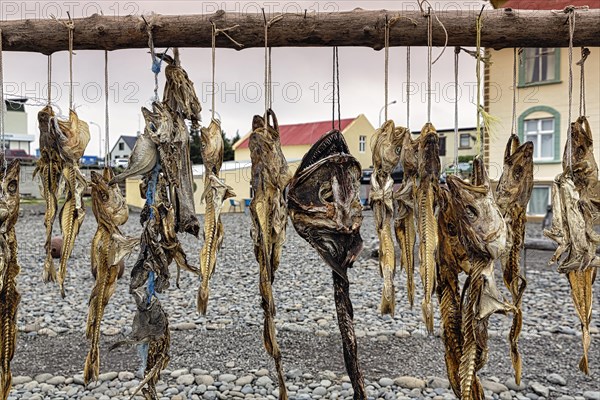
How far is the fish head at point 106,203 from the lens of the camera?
8.41ft

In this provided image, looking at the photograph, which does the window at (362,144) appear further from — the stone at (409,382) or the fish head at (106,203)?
the fish head at (106,203)

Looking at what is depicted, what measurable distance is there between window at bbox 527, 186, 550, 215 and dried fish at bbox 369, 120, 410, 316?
53.2 feet

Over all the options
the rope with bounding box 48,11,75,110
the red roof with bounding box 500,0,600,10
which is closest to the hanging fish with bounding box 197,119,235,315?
the rope with bounding box 48,11,75,110

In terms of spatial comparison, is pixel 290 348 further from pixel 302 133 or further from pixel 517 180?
pixel 302 133

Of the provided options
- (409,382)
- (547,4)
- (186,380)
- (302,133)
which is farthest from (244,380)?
(302,133)

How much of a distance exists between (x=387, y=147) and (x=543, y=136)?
Answer: 53.7 ft

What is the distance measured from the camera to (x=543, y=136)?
679 inches

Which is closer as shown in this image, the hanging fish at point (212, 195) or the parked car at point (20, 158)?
the hanging fish at point (212, 195)

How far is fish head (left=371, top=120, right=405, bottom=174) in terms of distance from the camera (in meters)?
2.59

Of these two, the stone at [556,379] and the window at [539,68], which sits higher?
the window at [539,68]

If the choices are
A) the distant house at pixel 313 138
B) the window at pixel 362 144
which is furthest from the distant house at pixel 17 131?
the window at pixel 362 144

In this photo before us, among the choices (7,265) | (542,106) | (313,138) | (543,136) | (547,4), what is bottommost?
(7,265)

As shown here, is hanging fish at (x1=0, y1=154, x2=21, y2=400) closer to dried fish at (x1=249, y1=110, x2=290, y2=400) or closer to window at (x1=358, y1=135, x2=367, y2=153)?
dried fish at (x1=249, y1=110, x2=290, y2=400)

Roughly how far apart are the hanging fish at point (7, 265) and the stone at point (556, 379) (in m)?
4.27
